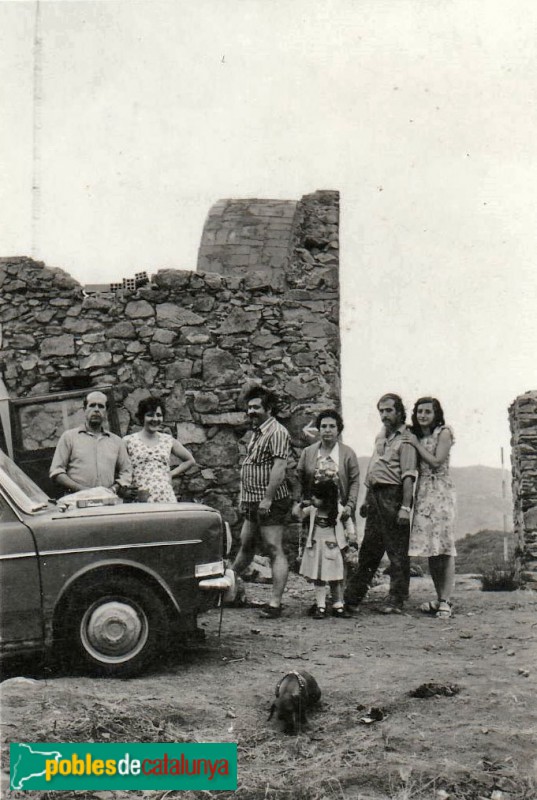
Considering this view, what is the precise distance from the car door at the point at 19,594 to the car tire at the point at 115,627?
0.18 metres

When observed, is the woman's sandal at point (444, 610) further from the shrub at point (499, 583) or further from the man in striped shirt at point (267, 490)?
the shrub at point (499, 583)

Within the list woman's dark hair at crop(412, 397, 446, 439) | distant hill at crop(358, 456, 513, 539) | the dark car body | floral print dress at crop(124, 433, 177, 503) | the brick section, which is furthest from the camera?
distant hill at crop(358, 456, 513, 539)

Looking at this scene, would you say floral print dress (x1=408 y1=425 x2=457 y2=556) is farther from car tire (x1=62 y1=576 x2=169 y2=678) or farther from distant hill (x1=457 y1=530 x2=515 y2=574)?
distant hill (x1=457 y1=530 x2=515 y2=574)

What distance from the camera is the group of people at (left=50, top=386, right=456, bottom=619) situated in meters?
6.93

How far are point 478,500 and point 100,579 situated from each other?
40.3 m

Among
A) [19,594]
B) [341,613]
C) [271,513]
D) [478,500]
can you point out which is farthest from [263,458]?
[478,500]

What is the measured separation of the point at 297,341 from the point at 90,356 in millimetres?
2143

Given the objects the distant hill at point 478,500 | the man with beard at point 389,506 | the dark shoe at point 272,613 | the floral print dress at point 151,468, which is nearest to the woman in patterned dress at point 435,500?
the man with beard at point 389,506

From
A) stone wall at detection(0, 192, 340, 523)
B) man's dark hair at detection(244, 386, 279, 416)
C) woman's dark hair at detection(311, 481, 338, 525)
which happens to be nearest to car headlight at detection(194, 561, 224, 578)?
woman's dark hair at detection(311, 481, 338, 525)

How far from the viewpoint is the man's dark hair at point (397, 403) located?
724 cm

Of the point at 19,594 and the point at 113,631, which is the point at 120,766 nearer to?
the point at 113,631

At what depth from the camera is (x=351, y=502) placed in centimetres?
711

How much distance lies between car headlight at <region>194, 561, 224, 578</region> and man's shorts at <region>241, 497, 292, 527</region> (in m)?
1.58

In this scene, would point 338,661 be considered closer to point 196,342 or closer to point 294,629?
point 294,629
